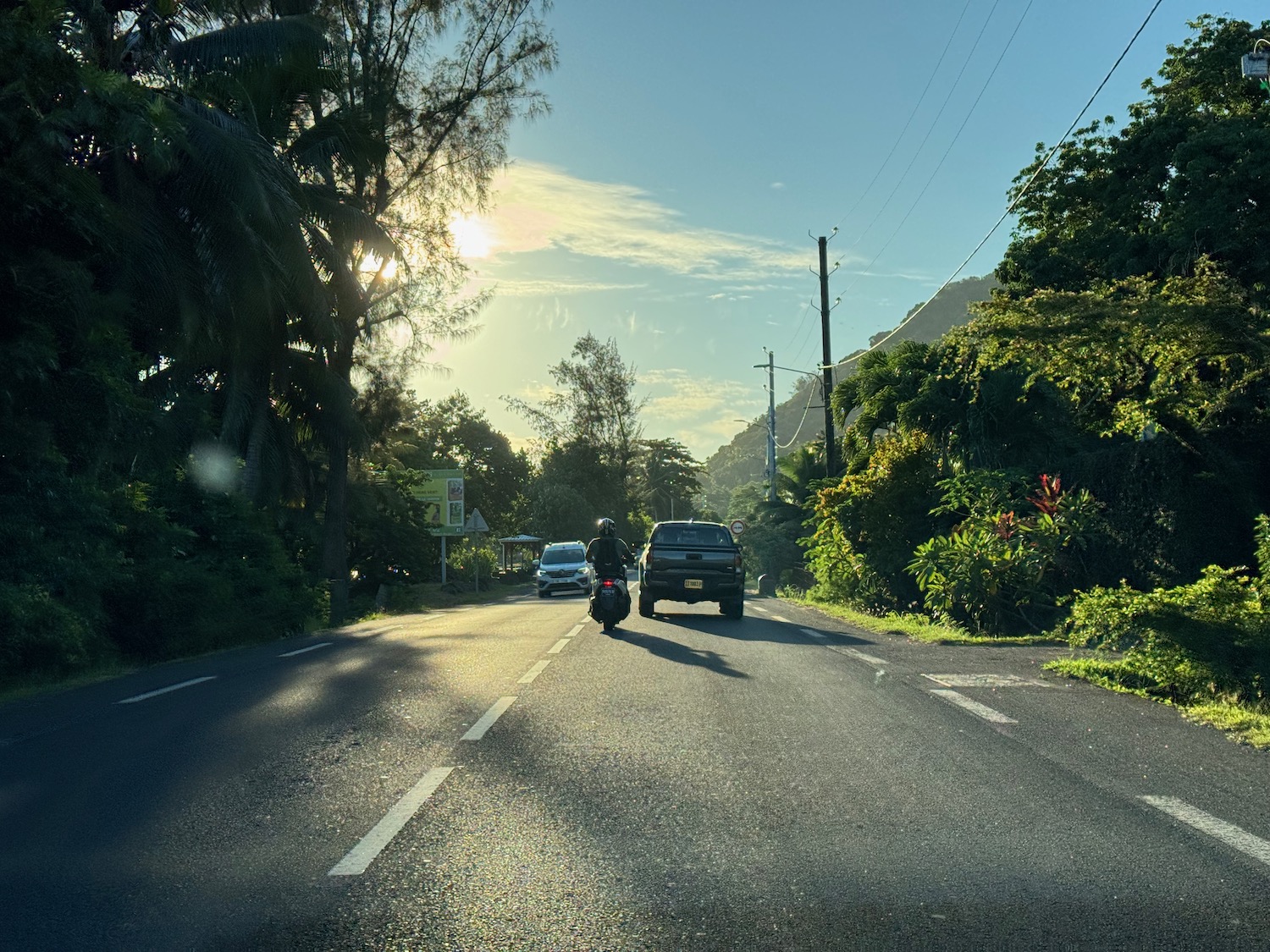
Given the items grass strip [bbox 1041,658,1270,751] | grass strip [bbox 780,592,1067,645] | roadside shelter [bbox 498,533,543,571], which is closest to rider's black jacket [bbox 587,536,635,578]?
grass strip [bbox 780,592,1067,645]

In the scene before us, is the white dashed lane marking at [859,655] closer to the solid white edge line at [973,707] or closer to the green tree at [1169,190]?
the solid white edge line at [973,707]

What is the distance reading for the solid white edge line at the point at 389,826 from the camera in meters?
4.91

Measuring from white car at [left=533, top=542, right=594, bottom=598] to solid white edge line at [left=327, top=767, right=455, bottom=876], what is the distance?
33045 millimetres

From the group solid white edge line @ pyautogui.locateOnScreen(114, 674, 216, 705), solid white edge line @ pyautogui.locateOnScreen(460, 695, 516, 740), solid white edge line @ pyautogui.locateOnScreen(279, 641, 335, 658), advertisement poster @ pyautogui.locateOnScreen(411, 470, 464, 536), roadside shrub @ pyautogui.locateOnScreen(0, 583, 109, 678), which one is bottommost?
solid white edge line @ pyautogui.locateOnScreen(279, 641, 335, 658)

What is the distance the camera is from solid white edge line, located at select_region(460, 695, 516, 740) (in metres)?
8.14

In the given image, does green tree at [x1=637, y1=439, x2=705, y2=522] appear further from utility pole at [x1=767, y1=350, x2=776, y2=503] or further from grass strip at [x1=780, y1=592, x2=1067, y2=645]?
grass strip at [x1=780, y1=592, x2=1067, y2=645]

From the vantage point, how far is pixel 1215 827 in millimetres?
5398

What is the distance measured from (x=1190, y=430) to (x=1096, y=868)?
45.4 feet

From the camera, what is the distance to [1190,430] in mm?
16922

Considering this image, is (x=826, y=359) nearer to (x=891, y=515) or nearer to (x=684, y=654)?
(x=891, y=515)

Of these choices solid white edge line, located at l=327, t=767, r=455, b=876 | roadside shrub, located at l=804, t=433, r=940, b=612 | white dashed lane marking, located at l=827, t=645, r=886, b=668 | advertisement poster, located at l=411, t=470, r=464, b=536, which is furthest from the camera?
advertisement poster, located at l=411, t=470, r=464, b=536

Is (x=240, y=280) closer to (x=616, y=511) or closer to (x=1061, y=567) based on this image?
(x=1061, y=567)

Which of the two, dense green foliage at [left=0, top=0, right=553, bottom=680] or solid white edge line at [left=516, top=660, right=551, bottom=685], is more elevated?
dense green foliage at [left=0, top=0, right=553, bottom=680]

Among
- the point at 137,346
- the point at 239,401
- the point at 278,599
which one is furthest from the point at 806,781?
the point at 239,401
